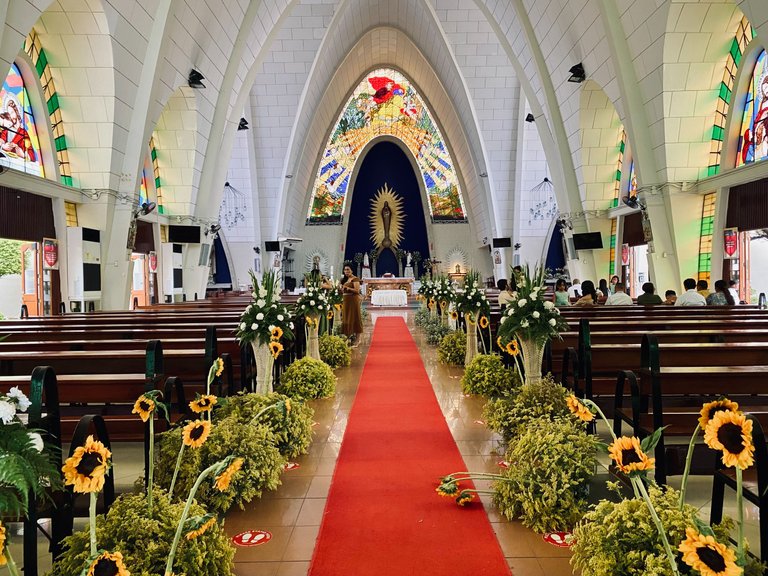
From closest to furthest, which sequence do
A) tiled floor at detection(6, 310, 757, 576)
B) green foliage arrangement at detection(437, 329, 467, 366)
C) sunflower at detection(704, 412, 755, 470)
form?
sunflower at detection(704, 412, 755, 470) → tiled floor at detection(6, 310, 757, 576) → green foliage arrangement at detection(437, 329, 467, 366)

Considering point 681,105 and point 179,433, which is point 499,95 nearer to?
point 681,105

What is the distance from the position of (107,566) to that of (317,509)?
1.84 metres

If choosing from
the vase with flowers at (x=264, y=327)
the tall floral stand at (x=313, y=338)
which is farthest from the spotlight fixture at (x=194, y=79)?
the vase with flowers at (x=264, y=327)

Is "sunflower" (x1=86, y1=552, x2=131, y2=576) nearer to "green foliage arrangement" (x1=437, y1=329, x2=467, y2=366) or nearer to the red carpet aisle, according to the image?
the red carpet aisle

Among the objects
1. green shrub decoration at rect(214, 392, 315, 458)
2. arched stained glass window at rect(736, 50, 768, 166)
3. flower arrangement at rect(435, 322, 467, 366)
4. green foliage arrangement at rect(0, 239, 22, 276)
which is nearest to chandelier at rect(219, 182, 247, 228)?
green foliage arrangement at rect(0, 239, 22, 276)

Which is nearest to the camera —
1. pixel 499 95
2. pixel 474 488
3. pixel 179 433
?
pixel 179 433

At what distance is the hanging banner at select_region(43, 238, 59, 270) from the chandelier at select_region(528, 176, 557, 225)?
17.2 metres

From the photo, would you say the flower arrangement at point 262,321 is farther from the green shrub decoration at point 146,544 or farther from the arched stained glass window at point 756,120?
the arched stained glass window at point 756,120

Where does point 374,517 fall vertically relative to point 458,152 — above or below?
below

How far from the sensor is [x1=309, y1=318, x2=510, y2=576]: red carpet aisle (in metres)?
2.43

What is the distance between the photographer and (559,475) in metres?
2.84

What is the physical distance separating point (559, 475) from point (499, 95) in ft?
70.2

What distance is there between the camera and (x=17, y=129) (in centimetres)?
991

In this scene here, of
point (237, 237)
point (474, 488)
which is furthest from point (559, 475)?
point (237, 237)
